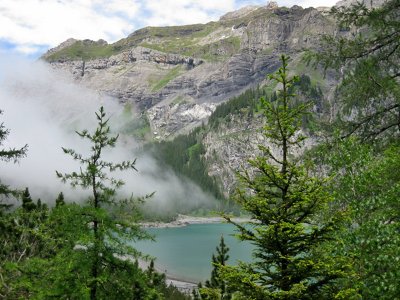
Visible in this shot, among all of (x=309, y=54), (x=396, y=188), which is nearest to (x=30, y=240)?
(x=309, y=54)

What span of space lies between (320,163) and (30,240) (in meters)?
24.9

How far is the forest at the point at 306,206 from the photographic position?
39.1 feet

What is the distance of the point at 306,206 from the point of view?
12789 mm

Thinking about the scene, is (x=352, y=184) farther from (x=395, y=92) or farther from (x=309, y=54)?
(x=309, y=54)

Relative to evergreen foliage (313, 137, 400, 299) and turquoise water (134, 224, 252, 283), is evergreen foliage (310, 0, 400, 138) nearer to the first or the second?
evergreen foliage (313, 137, 400, 299)

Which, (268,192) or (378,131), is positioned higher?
(378,131)

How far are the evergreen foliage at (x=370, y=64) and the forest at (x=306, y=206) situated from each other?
49mm

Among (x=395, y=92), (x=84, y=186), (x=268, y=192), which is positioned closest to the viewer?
(x=268, y=192)

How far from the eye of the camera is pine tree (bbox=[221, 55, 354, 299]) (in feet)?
38.9

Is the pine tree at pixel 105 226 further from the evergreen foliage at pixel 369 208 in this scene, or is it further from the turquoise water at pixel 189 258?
the turquoise water at pixel 189 258

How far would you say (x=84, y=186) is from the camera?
1670 centimetres

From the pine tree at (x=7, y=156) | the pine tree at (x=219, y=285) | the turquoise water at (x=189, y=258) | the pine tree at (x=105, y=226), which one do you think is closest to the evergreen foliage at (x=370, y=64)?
the pine tree at (x=219, y=285)

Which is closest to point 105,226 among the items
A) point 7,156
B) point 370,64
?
point 7,156

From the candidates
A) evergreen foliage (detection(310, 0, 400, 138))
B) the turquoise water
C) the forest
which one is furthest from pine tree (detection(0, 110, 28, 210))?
the turquoise water
